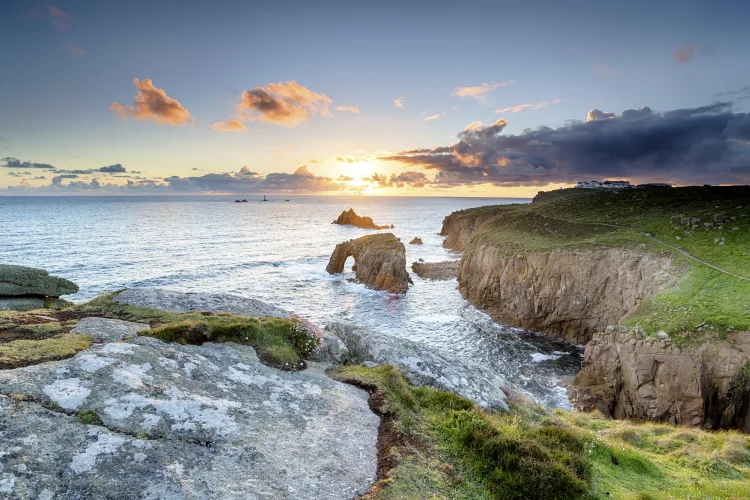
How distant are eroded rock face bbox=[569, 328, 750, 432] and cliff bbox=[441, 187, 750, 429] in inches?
2.4

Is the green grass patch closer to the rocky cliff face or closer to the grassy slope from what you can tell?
the grassy slope

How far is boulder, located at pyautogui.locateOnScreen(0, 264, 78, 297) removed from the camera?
54.5 ft

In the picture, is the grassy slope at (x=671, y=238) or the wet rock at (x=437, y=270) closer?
the grassy slope at (x=671, y=238)

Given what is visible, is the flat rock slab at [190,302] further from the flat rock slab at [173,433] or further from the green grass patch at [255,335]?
the flat rock slab at [173,433]

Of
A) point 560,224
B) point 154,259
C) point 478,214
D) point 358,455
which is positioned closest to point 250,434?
point 358,455

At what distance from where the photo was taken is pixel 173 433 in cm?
666

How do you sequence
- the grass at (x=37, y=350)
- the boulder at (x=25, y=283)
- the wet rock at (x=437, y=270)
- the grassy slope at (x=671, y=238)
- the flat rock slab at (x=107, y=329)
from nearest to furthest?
the grass at (x=37, y=350), the flat rock slab at (x=107, y=329), the boulder at (x=25, y=283), the grassy slope at (x=671, y=238), the wet rock at (x=437, y=270)

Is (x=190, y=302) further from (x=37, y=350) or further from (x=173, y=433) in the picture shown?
(x=173, y=433)

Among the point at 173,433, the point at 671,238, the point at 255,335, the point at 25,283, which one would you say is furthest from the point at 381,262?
the point at 173,433

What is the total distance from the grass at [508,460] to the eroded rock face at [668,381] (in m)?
12.0

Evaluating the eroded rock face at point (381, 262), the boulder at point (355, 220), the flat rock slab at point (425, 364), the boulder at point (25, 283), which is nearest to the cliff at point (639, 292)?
the eroded rock face at point (381, 262)

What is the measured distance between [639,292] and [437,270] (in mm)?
39450

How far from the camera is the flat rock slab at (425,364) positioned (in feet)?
39.2

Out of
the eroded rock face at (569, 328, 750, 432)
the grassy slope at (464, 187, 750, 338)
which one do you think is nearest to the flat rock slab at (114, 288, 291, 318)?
the eroded rock face at (569, 328, 750, 432)
